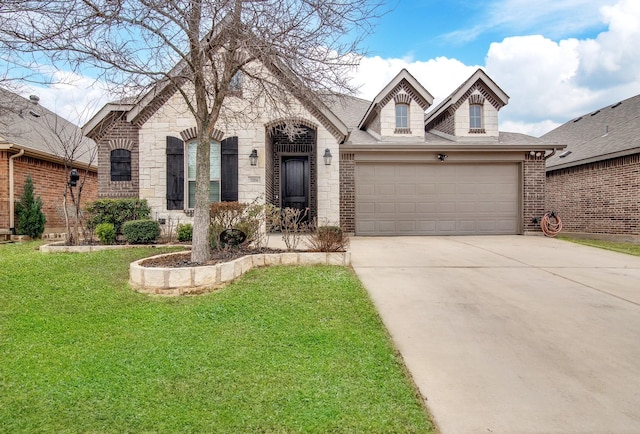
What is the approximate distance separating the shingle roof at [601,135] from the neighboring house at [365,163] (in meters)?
2.22

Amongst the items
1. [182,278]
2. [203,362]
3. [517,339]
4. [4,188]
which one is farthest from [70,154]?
[517,339]

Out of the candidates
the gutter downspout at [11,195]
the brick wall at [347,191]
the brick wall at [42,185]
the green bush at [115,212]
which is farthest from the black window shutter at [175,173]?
the gutter downspout at [11,195]

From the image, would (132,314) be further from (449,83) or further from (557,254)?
(449,83)

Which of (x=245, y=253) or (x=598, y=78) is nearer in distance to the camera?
(x=245, y=253)

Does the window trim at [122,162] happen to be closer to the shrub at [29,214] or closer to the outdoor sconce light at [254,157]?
the outdoor sconce light at [254,157]

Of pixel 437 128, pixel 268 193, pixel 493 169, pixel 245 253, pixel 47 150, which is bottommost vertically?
pixel 245 253

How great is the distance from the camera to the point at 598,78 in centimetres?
1390

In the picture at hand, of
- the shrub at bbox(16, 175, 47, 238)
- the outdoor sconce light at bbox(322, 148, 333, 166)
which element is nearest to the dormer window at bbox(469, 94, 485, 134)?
the outdoor sconce light at bbox(322, 148, 333, 166)

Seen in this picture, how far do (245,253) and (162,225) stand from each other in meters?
4.32

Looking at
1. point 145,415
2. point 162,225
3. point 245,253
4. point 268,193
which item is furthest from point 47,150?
point 145,415

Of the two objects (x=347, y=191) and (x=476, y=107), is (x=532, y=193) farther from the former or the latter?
(x=347, y=191)

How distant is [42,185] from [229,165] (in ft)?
25.1

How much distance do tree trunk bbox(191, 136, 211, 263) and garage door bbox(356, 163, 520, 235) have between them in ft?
20.8

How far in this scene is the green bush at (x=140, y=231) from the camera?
27.2 ft
